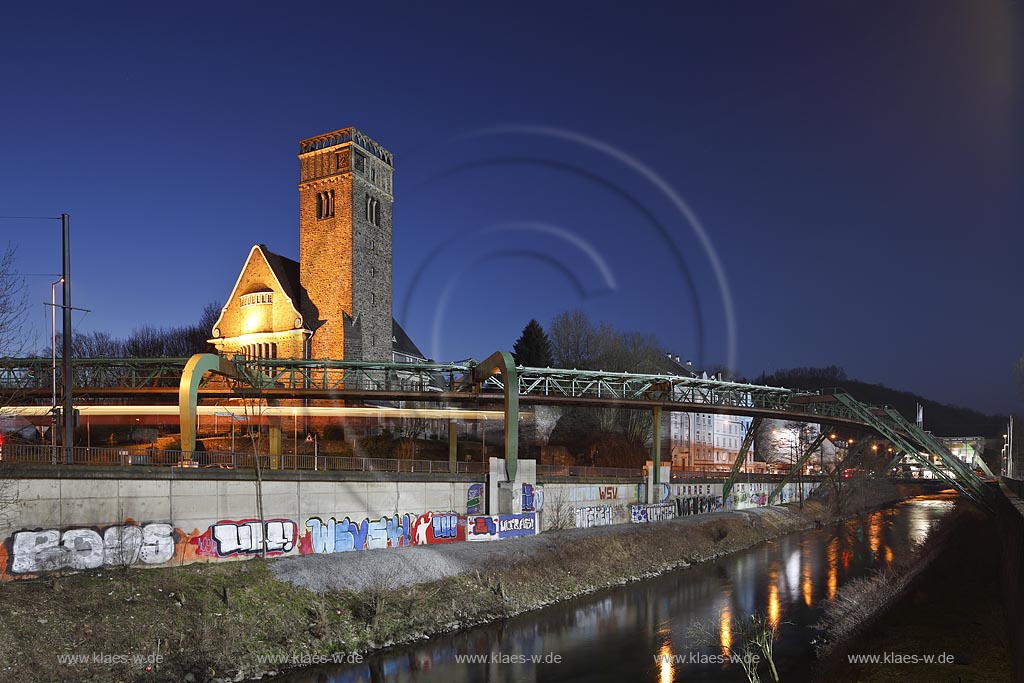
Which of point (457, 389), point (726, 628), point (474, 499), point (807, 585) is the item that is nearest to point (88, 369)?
point (457, 389)

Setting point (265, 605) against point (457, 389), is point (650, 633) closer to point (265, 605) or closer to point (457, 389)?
point (265, 605)

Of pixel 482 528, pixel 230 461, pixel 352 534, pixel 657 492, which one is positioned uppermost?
pixel 230 461

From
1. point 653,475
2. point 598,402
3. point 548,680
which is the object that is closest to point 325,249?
point 598,402

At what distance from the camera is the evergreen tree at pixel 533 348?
11281 cm

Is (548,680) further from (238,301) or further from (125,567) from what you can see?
(238,301)

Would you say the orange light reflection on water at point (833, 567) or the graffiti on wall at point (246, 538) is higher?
the graffiti on wall at point (246, 538)

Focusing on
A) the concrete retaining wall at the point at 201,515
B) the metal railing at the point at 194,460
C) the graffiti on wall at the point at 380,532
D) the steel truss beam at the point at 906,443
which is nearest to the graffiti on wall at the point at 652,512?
the metal railing at the point at 194,460

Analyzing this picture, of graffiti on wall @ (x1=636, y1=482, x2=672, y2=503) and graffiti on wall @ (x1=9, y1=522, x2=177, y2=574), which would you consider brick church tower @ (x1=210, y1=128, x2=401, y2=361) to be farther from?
graffiti on wall @ (x1=9, y1=522, x2=177, y2=574)

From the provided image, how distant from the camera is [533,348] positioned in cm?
11369

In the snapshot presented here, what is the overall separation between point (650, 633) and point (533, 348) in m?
77.2

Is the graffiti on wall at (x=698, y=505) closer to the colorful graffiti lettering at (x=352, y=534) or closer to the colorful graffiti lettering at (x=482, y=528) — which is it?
the colorful graffiti lettering at (x=482, y=528)

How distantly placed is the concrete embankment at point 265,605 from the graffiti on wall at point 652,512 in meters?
16.1

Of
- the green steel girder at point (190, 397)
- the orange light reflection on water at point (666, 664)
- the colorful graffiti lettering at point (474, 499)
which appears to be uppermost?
the green steel girder at point (190, 397)

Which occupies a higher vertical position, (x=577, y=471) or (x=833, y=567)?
(x=577, y=471)
